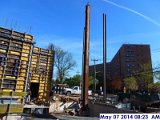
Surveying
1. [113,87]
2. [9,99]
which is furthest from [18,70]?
[113,87]

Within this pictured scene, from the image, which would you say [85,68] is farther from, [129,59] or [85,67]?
[129,59]

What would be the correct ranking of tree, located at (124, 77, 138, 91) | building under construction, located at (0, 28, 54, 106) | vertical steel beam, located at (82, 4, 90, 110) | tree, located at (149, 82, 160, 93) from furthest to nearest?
tree, located at (124, 77, 138, 91)
tree, located at (149, 82, 160, 93)
building under construction, located at (0, 28, 54, 106)
vertical steel beam, located at (82, 4, 90, 110)

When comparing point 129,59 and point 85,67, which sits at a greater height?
point 129,59

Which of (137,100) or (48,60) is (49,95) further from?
(137,100)

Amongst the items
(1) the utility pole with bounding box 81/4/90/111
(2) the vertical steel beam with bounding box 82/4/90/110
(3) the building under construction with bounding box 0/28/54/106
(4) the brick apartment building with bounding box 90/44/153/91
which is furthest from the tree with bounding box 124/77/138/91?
(2) the vertical steel beam with bounding box 82/4/90/110

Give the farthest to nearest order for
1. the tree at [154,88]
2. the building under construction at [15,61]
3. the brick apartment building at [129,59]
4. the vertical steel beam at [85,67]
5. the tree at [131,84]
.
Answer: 1. the brick apartment building at [129,59]
2. the tree at [131,84]
3. the tree at [154,88]
4. the building under construction at [15,61]
5. the vertical steel beam at [85,67]

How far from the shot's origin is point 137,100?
32.4m

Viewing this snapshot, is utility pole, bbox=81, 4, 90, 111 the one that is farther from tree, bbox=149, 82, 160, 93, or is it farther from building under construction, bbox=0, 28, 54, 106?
tree, bbox=149, 82, 160, 93

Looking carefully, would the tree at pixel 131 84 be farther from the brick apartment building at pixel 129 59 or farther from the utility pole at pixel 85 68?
the utility pole at pixel 85 68

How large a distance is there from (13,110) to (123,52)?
4855 inches

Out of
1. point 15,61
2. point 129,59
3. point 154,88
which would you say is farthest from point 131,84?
point 15,61

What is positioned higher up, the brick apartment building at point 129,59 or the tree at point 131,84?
the brick apartment building at point 129,59

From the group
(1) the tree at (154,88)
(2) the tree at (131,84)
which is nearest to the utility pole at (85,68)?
(1) the tree at (154,88)

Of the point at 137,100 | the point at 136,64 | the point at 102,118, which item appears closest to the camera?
the point at 102,118
